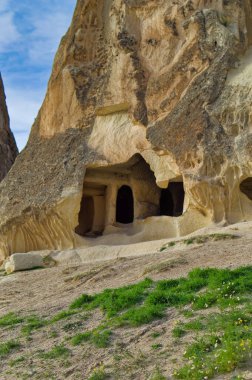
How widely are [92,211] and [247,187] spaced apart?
8.07m

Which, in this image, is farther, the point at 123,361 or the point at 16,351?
the point at 16,351

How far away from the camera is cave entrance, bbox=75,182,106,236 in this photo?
25.8 metres

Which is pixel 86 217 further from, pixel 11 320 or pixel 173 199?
pixel 11 320

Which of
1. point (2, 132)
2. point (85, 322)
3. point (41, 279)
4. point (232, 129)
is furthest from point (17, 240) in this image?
point (2, 132)

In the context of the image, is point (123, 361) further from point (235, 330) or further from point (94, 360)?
point (235, 330)

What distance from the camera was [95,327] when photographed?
29.8 ft

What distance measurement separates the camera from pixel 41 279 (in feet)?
54.0

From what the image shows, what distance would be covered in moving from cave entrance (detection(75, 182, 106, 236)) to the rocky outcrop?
15.9 metres

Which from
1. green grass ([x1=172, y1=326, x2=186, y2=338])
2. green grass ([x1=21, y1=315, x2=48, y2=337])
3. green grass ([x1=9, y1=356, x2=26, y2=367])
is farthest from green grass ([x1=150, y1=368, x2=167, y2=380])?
green grass ([x1=21, y1=315, x2=48, y2=337])

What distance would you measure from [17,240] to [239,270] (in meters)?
16.0

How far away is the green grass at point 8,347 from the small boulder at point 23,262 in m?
11.0

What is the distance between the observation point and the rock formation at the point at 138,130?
1953 centimetres

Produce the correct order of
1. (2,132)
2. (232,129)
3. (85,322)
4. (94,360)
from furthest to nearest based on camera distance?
(2,132), (232,129), (85,322), (94,360)

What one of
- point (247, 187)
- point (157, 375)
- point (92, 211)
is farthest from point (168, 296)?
point (92, 211)
